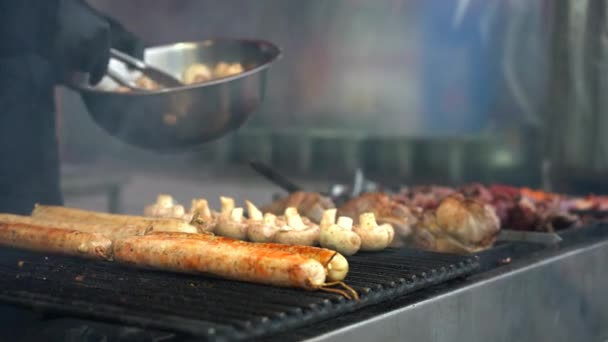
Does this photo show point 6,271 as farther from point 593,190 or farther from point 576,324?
point 593,190

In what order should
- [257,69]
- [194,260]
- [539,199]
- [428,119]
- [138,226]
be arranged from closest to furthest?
[194,260], [138,226], [257,69], [539,199], [428,119]

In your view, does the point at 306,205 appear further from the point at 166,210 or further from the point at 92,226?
the point at 92,226

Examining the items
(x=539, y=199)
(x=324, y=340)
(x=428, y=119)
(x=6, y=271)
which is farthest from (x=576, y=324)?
(x=428, y=119)

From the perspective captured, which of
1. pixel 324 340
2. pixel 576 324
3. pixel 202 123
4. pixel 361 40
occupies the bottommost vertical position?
pixel 576 324

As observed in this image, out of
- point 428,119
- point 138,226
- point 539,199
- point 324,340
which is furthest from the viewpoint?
point 428,119

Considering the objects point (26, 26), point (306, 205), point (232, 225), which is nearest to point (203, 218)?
point (232, 225)

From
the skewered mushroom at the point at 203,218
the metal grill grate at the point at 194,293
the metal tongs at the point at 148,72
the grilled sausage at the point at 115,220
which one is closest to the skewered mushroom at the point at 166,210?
the skewered mushroom at the point at 203,218

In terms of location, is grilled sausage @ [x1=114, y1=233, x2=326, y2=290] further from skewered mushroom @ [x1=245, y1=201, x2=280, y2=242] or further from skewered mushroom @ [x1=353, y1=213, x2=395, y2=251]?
skewered mushroom @ [x1=353, y1=213, x2=395, y2=251]
